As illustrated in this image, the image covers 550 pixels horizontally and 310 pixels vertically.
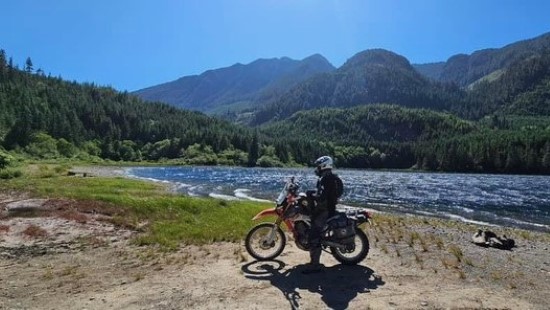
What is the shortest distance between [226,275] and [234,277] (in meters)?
0.34

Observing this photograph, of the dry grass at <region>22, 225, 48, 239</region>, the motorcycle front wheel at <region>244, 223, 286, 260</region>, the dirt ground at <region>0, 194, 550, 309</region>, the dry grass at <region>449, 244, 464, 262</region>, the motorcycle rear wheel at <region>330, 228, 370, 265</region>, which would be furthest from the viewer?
the dry grass at <region>22, 225, 48, 239</region>

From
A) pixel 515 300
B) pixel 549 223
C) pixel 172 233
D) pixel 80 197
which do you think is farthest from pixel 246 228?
pixel 549 223

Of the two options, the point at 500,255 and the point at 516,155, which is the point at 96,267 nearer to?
the point at 500,255

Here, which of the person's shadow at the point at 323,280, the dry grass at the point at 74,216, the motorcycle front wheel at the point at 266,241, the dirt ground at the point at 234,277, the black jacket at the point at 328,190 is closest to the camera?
the dirt ground at the point at 234,277

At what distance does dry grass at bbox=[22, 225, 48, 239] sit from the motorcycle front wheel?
9.01m

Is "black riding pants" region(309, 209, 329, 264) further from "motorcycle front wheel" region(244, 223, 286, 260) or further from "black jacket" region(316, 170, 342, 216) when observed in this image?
"motorcycle front wheel" region(244, 223, 286, 260)

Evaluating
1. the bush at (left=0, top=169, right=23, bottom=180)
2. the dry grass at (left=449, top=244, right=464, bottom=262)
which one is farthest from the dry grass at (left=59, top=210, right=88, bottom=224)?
the bush at (left=0, top=169, right=23, bottom=180)

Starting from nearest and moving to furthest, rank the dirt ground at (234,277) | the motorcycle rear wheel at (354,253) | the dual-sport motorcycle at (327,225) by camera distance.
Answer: the dirt ground at (234,277)
the dual-sport motorcycle at (327,225)
the motorcycle rear wheel at (354,253)

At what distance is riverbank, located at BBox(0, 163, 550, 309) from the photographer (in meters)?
11.7

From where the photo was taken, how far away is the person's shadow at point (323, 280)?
39.1ft

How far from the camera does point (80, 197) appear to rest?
27016 millimetres

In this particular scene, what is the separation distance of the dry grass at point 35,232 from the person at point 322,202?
1142 centimetres

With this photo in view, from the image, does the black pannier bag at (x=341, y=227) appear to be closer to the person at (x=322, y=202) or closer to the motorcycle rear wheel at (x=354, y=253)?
the person at (x=322, y=202)

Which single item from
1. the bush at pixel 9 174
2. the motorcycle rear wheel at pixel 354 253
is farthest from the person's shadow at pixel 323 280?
the bush at pixel 9 174
